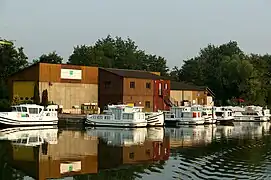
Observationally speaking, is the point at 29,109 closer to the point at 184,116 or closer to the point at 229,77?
the point at 184,116

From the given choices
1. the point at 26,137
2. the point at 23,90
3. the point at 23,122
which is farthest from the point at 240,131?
the point at 23,90

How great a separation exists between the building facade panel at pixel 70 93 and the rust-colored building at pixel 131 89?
3.98 feet

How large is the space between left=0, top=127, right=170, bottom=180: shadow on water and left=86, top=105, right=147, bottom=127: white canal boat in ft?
29.1

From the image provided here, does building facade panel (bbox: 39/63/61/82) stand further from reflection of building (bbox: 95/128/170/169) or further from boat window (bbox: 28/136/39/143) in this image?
reflection of building (bbox: 95/128/170/169)

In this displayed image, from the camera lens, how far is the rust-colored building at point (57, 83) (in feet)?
207

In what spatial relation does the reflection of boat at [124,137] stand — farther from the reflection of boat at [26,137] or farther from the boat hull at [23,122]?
the boat hull at [23,122]

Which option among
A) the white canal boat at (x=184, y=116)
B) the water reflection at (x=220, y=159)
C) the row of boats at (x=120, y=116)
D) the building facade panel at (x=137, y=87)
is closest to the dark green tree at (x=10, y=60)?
the building facade panel at (x=137, y=87)

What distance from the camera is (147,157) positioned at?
29.6 meters

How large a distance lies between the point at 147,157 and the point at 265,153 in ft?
24.4

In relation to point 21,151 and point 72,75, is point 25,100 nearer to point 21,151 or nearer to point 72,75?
point 72,75

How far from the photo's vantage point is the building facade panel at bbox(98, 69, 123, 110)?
66.2m

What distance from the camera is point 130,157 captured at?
2970cm

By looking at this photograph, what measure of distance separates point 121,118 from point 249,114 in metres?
30.8

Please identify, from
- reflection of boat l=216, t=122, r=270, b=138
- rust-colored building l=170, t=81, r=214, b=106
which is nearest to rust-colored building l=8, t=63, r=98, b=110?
rust-colored building l=170, t=81, r=214, b=106
